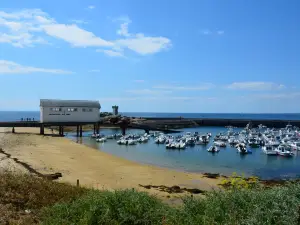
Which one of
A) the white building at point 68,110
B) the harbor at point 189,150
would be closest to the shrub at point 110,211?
the harbor at point 189,150

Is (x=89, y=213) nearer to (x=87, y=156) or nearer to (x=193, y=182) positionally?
(x=193, y=182)

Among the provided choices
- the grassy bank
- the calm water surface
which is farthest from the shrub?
the calm water surface

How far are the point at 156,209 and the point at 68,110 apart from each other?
5101cm

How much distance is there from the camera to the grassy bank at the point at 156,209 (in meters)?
7.56

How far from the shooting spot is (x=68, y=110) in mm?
58469

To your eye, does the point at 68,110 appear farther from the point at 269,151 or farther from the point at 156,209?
the point at 156,209

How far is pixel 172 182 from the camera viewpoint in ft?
77.8

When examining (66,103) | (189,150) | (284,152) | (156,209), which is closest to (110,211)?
A: (156,209)

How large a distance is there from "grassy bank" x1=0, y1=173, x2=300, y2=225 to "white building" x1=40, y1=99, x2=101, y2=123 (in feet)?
154

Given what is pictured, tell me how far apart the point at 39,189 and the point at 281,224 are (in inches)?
367

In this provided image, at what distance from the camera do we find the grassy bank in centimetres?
756

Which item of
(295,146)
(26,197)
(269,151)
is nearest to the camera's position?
(26,197)

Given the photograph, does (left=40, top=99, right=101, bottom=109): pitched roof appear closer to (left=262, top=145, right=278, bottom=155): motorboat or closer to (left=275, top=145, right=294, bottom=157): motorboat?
(left=262, top=145, right=278, bottom=155): motorboat

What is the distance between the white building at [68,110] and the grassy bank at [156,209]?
46790 millimetres
